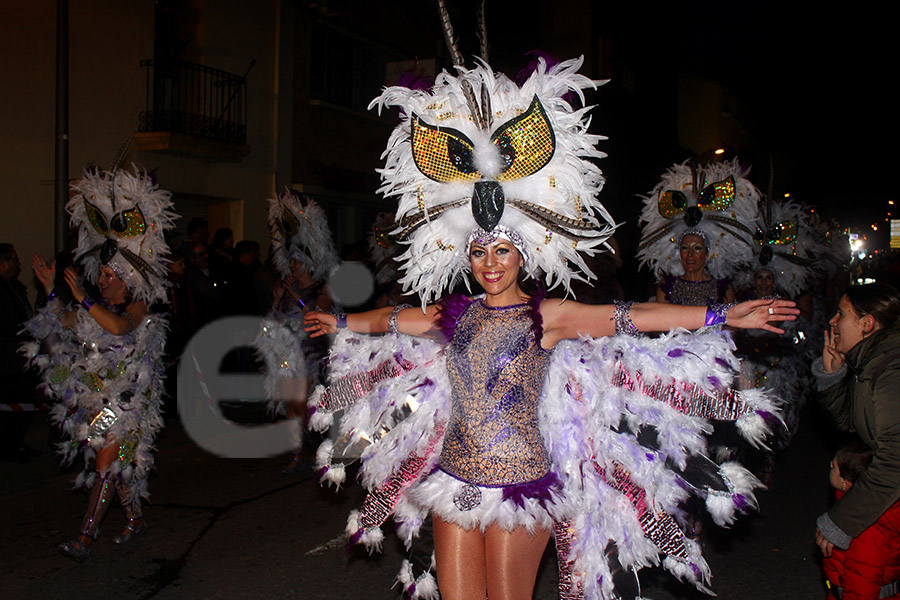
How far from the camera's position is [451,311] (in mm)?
3342

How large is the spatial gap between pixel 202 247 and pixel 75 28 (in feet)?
14.3

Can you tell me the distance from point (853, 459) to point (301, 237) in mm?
5623

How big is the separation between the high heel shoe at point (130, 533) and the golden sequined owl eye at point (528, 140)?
385 cm

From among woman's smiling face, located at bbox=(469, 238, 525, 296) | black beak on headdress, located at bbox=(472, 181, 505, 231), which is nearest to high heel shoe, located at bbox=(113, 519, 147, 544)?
woman's smiling face, located at bbox=(469, 238, 525, 296)

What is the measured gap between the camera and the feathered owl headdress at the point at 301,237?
765cm

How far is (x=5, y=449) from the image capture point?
7094mm

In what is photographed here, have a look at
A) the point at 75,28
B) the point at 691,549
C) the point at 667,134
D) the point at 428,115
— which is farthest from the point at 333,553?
the point at 667,134

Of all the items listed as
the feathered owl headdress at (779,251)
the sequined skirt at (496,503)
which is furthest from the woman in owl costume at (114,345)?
the feathered owl headdress at (779,251)

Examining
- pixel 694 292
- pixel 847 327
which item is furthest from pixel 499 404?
pixel 694 292

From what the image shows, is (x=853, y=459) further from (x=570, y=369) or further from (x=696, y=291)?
(x=696, y=291)

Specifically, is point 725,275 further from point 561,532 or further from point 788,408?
point 561,532

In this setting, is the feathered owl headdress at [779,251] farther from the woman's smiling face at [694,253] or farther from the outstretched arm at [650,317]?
the outstretched arm at [650,317]

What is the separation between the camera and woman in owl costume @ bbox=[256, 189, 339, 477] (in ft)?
24.1

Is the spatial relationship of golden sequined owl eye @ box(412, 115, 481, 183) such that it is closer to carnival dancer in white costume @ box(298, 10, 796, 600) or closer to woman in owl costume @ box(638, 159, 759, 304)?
carnival dancer in white costume @ box(298, 10, 796, 600)
